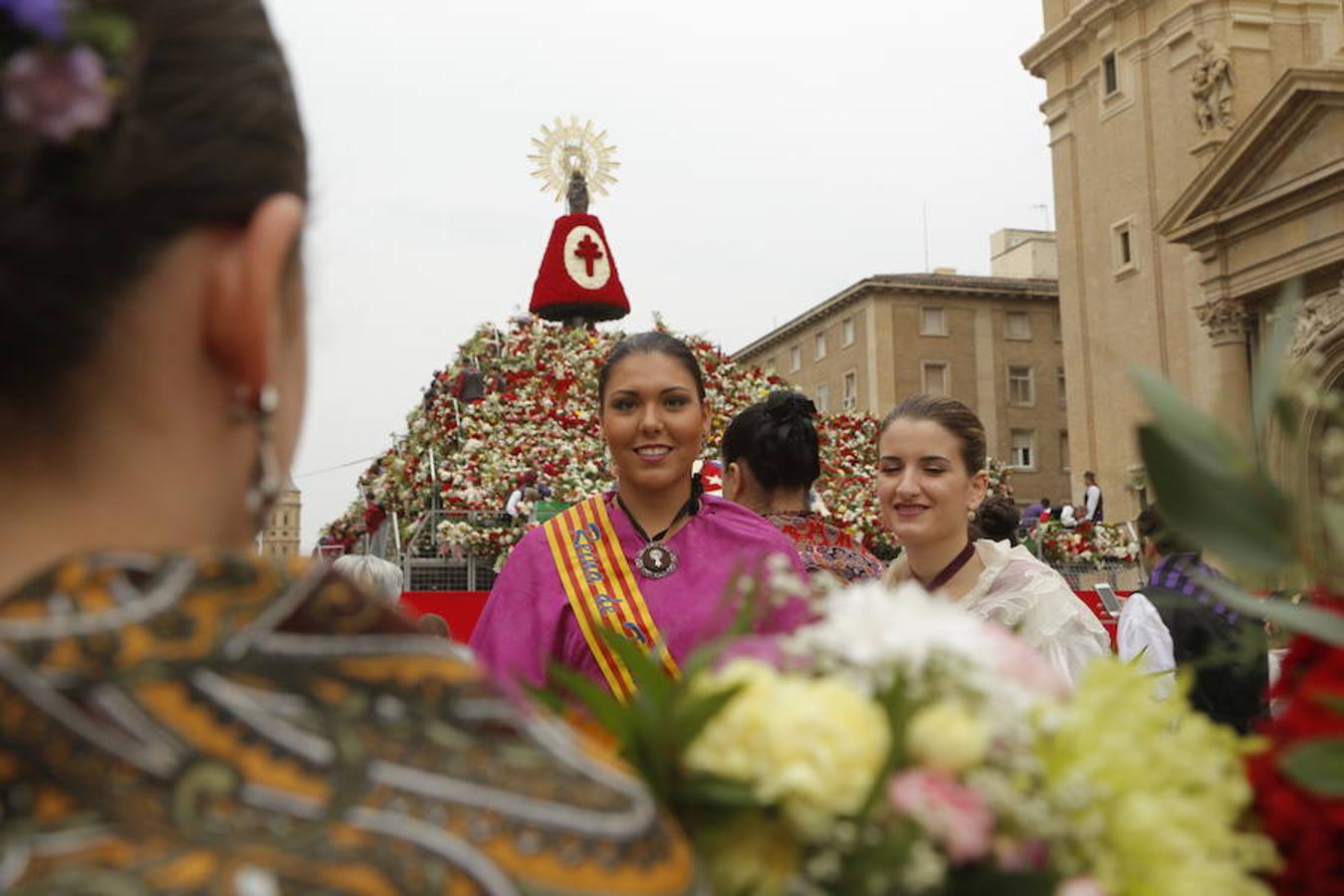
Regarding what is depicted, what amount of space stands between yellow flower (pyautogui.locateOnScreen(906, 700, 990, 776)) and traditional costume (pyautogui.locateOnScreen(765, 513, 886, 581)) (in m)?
2.93

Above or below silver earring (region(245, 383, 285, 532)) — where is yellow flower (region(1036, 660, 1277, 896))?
below

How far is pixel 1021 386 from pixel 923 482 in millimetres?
45107

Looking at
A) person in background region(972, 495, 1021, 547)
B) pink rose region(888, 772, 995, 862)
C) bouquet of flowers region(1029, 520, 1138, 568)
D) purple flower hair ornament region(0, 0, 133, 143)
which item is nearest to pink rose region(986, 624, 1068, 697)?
pink rose region(888, 772, 995, 862)

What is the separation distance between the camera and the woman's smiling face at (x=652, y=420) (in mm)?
3580

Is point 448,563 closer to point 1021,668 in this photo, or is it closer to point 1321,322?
point 1021,668

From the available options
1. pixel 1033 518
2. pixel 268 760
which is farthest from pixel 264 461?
pixel 1033 518

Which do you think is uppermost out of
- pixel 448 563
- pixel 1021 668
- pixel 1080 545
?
pixel 1080 545

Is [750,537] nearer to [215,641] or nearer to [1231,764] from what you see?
[1231,764]

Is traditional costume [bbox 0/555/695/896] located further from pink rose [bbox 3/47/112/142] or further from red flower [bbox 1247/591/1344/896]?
red flower [bbox 1247/591/1344/896]

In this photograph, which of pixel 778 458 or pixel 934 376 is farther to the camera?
pixel 934 376

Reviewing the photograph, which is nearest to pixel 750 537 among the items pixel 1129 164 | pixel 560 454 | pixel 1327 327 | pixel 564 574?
pixel 564 574

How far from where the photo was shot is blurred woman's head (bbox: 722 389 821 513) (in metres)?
4.45

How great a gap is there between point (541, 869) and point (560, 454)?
1137cm

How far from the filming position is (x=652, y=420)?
3.62 metres
